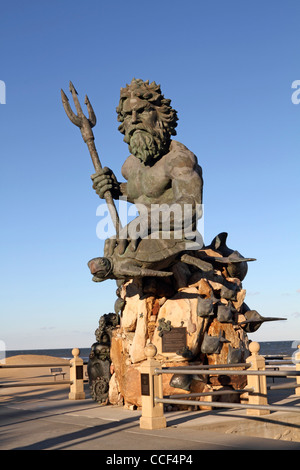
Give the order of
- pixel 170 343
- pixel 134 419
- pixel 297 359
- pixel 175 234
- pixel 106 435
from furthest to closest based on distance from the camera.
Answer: pixel 297 359, pixel 170 343, pixel 175 234, pixel 134 419, pixel 106 435

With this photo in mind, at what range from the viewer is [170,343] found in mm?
10195

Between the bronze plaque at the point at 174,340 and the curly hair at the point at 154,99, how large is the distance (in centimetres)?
372

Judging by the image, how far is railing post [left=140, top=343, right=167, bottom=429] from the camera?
25.7 ft

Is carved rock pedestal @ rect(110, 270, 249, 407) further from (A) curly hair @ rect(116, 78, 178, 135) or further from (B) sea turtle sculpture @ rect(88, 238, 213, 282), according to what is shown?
(A) curly hair @ rect(116, 78, 178, 135)

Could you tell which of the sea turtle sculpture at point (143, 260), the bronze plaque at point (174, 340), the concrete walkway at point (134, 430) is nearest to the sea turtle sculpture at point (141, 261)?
the sea turtle sculpture at point (143, 260)

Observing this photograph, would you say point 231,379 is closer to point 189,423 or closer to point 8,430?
point 189,423

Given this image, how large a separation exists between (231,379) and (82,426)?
354cm

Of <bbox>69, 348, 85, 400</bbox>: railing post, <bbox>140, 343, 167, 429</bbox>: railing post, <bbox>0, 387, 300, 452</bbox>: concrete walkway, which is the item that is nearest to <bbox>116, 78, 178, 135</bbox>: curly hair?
<bbox>140, 343, 167, 429</bbox>: railing post

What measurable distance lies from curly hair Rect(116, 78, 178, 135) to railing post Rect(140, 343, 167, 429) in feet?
14.4

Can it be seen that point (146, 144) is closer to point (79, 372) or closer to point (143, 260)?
point (143, 260)

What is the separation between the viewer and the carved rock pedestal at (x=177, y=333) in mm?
10164

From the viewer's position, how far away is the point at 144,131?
10.4 metres

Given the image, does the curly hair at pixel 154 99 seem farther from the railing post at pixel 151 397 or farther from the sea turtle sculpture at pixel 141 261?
the railing post at pixel 151 397
